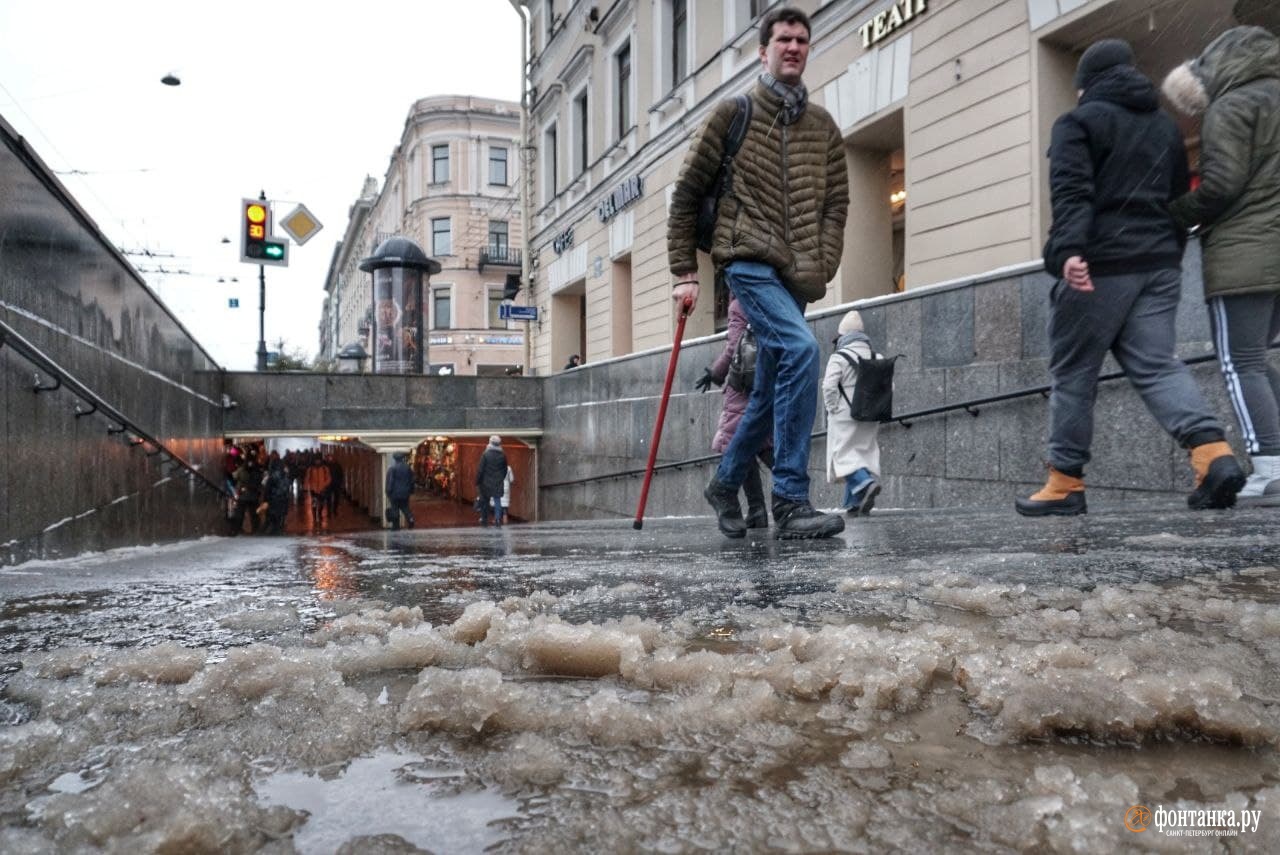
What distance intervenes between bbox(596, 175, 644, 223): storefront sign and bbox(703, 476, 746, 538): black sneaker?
13.0m

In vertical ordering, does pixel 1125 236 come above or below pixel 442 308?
below

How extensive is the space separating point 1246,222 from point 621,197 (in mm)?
13791

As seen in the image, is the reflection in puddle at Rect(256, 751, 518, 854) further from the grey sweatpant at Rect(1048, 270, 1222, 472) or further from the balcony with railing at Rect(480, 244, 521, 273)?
the balcony with railing at Rect(480, 244, 521, 273)

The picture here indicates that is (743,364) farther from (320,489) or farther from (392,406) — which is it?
(320,489)

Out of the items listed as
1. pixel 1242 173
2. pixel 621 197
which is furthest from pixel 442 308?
pixel 1242 173

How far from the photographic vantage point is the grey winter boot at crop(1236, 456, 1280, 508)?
404cm

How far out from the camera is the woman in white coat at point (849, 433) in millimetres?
6621

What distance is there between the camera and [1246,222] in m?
4.14

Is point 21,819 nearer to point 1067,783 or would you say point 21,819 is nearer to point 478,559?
point 1067,783

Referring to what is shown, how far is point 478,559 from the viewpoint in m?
3.81

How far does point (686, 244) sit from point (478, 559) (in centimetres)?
162

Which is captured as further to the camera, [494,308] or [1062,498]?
[494,308]

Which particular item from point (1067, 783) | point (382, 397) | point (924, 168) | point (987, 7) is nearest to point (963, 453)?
point (924, 168)

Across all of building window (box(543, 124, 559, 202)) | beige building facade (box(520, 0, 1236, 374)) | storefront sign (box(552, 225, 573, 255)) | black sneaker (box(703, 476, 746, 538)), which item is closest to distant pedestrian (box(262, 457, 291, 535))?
beige building facade (box(520, 0, 1236, 374))
